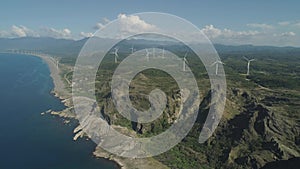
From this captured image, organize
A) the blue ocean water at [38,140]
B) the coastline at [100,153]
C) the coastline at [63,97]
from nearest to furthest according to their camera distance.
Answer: the coastline at [100,153], the blue ocean water at [38,140], the coastline at [63,97]

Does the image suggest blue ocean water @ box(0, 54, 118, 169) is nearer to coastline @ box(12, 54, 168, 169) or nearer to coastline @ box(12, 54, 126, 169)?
coastline @ box(12, 54, 168, 169)

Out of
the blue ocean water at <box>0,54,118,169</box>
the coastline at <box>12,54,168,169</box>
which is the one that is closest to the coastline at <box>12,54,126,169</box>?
the coastline at <box>12,54,168,169</box>

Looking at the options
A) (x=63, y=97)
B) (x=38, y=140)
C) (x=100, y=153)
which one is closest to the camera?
(x=100, y=153)

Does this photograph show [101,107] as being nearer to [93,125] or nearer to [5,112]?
[93,125]

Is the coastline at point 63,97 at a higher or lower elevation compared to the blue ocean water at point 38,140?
higher

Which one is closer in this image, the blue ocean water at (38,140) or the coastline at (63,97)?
the blue ocean water at (38,140)

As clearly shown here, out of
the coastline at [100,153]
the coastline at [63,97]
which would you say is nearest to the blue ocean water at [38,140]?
the coastline at [100,153]

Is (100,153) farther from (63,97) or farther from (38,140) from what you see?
(63,97)

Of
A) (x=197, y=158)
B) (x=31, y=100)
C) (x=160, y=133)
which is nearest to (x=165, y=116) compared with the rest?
(x=160, y=133)

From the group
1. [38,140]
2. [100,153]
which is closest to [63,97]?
[38,140]

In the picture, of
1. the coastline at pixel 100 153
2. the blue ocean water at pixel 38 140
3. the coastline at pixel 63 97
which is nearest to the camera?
the coastline at pixel 100 153

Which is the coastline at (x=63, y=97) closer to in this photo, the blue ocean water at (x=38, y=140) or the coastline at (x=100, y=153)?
the coastline at (x=100, y=153)
